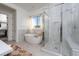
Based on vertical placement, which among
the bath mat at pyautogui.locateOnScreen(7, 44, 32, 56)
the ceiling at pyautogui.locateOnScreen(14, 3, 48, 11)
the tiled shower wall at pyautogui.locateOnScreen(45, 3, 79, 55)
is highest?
the ceiling at pyautogui.locateOnScreen(14, 3, 48, 11)

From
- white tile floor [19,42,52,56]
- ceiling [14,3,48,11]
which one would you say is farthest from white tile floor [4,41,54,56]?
ceiling [14,3,48,11]

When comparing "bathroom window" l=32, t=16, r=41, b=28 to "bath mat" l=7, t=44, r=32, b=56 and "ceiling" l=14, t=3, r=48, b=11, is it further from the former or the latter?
"bath mat" l=7, t=44, r=32, b=56

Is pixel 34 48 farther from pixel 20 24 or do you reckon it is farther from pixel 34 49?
pixel 20 24

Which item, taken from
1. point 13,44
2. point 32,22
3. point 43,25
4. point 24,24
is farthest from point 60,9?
point 13,44

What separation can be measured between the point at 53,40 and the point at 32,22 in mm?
513

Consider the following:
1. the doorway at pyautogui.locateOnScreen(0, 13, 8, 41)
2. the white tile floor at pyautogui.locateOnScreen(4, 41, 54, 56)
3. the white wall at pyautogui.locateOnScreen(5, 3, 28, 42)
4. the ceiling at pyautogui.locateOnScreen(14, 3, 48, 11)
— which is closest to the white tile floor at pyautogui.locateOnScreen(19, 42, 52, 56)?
the white tile floor at pyautogui.locateOnScreen(4, 41, 54, 56)

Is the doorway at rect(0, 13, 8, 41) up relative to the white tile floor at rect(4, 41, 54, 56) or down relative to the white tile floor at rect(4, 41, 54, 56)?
up

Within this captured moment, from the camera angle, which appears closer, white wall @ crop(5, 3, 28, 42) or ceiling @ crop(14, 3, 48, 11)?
ceiling @ crop(14, 3, 48, 11)

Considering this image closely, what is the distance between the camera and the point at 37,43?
63.2 inches

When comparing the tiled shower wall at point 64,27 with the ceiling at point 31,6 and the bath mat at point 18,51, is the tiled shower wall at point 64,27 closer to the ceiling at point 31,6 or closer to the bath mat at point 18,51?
the ceiling at point 31,6

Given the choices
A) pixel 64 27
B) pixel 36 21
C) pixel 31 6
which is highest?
pixel 31 6

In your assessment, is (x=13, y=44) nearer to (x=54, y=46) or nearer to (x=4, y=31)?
(x=4, y=31)

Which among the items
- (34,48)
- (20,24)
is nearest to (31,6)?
(20,24)

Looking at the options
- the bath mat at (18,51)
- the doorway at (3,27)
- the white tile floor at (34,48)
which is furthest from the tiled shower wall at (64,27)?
the doorway at (3,27)
